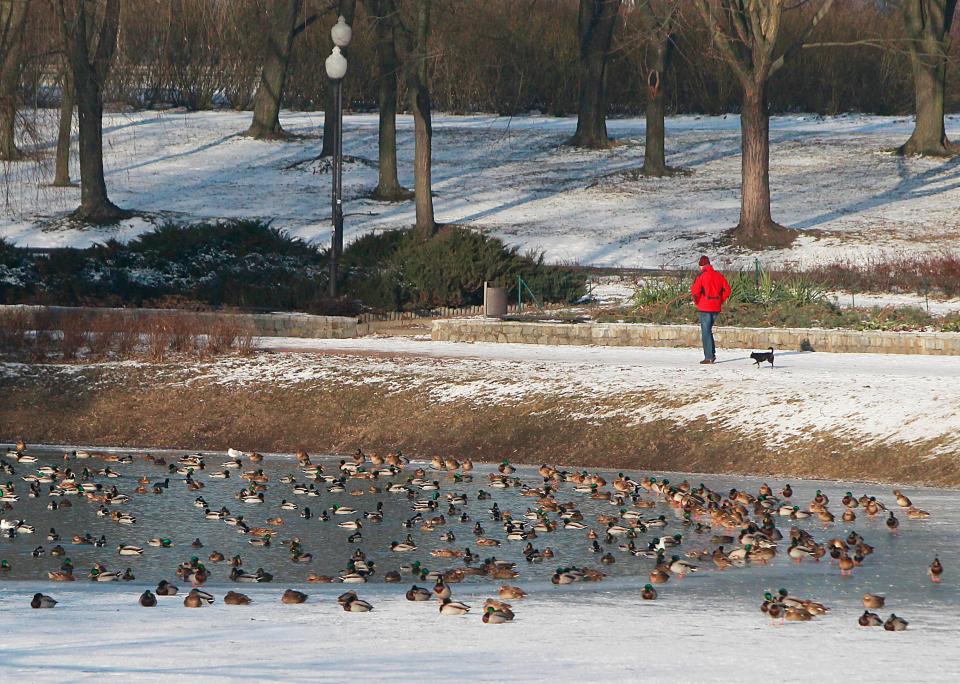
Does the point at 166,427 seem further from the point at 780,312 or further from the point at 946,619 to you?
the point at 946,619

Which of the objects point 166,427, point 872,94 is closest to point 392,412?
point 166,427

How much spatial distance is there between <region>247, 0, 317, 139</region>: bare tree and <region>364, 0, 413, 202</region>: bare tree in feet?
11.7

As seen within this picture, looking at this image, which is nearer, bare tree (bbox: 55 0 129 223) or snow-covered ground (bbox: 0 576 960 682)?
snow-covered ground (bbox: 0 576 960 682)

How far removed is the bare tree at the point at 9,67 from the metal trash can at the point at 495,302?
360 inches

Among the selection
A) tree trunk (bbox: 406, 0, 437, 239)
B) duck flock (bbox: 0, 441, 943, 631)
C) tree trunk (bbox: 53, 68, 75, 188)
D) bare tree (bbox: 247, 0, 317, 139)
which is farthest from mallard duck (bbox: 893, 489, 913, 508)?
bare tree (bbox: 247, 0, 317, 139)

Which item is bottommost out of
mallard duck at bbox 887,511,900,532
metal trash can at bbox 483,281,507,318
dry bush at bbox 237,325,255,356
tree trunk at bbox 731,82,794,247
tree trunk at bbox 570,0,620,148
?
mallard duck at bbox 887,511,900,532

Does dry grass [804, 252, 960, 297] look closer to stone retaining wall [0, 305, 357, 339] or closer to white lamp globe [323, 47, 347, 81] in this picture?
stone retaining wall [0, 305, 357, 339]

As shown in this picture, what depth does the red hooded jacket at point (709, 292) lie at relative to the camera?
22781mm

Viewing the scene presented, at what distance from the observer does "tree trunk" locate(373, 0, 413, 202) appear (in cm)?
4234

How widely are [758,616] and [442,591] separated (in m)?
2.56

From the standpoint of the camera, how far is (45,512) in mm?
16000

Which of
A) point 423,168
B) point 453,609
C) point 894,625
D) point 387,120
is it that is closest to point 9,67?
point 423,168

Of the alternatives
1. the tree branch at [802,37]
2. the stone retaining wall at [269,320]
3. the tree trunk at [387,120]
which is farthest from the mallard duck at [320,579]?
the tree trunk at [387,120]

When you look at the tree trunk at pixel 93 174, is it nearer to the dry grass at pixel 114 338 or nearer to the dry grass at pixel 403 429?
the dry grass at pixel 114 338
